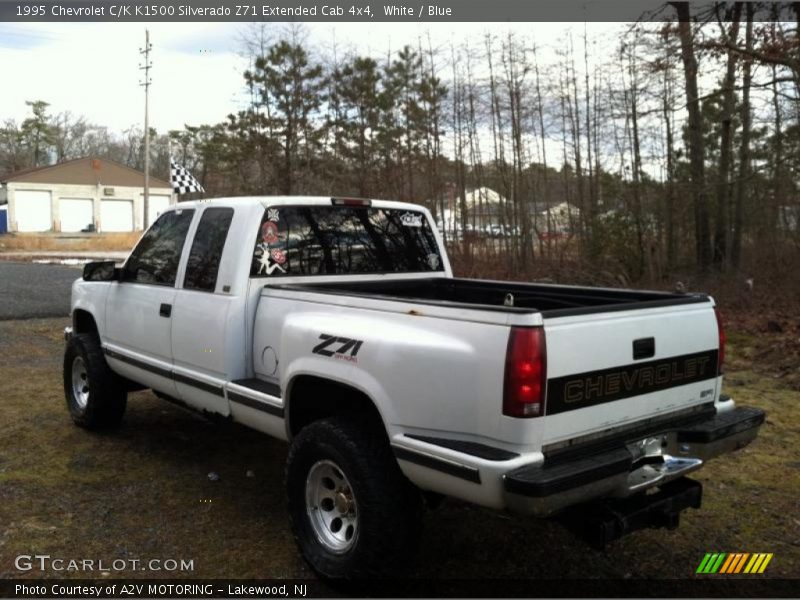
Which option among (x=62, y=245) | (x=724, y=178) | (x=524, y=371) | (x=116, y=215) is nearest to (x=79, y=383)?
(x=524, y=371)

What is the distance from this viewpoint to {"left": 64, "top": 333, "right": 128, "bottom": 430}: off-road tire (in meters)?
5.36

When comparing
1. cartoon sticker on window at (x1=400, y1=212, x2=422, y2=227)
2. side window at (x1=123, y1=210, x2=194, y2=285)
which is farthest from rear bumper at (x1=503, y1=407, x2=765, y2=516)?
side window at (x1=123, y1=210, x2=194, y2=285)

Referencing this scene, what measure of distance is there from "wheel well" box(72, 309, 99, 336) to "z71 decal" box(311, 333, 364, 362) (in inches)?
123

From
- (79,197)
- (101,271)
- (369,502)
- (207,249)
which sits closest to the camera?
(369,502)

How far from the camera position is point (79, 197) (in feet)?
173

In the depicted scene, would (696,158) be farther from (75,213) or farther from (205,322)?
(75,213)

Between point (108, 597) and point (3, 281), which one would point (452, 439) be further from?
point (3, 281)

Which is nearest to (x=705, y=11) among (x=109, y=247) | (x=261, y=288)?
(x=261, y=288)

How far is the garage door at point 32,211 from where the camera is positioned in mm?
49906

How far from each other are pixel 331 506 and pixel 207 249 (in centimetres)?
188

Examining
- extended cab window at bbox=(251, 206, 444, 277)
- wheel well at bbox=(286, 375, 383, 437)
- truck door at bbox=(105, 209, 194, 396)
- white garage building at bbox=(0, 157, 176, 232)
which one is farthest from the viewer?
white garage building at bbox=(0, 157, 176, 232)

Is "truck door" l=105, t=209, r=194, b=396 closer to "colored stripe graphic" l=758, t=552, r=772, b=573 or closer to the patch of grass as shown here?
"colored stripe graphic" l=758, t=552, r=772, b=573

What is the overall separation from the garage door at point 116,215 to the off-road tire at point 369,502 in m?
56.2

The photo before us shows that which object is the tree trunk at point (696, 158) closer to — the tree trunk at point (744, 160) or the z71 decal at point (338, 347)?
the tree trunk at point (744, 160)
